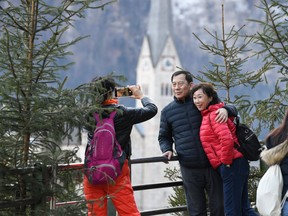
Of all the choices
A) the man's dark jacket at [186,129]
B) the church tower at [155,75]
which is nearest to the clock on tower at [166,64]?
the church tower at [155,75]

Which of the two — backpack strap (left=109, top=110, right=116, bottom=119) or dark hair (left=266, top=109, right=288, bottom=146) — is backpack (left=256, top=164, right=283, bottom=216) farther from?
backpack strap (left=109, top=110, right=116, bottom=119)

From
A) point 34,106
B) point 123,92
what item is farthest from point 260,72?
point 34,106

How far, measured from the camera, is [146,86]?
286 feet

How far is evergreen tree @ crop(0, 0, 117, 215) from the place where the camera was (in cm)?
271

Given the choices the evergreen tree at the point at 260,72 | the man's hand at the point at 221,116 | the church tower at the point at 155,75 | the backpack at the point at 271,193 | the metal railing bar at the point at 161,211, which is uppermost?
the church tower at the point at 155,75

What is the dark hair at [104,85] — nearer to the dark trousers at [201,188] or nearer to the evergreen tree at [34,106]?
the evergreen tree at [34,106]

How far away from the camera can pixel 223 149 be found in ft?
11.7

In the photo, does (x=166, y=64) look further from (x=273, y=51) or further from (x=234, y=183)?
(x=234, y=183)

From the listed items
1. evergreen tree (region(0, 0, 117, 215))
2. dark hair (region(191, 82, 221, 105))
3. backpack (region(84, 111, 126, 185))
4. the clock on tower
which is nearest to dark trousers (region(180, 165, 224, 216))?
dark hair (region(191, 82, 221, 105))

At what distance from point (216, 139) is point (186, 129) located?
0.59 feet

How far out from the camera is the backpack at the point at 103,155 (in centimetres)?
316

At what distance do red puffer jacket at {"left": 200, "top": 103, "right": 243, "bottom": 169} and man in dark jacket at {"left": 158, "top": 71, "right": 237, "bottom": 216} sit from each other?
0.05 meters

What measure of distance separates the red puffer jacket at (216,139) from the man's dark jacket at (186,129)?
1.7 inches

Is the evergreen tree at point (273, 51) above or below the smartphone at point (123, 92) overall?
above
